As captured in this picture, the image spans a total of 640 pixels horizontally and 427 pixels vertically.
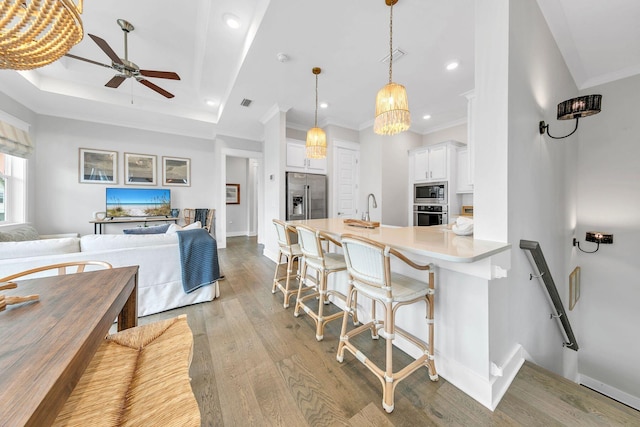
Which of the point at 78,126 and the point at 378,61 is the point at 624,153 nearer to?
the point at 378,61

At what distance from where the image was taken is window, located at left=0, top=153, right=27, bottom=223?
3.48 m

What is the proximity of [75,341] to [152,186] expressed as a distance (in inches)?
219

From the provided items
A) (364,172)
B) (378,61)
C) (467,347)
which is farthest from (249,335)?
(364,172)

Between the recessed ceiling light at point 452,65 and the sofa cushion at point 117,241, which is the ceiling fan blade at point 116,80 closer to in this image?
the sofa cushion at point 117,241

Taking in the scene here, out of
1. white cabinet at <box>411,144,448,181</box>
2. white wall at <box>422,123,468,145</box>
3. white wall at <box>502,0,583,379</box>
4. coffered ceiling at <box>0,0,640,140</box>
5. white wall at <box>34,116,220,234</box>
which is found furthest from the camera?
white wall at <box>422,123,468,145</box>

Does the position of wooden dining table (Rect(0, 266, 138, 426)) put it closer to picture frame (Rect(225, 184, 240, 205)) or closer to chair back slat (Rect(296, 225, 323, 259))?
chair back slat (Rect(296, 225, 323, 259))

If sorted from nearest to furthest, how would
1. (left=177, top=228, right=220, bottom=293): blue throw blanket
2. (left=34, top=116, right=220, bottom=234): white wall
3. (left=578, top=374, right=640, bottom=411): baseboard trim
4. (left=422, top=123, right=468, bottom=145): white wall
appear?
(left=177, top=228, right=220, bottom=293): blue throw blanket, (left=578, top=374, right=640, bottom=411): baseboard trim, (left=34, top=116, right=220, bottom=234): white wall, (left=422, top=123, right=468, bottom=145): white wall

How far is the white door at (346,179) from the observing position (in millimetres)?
4840

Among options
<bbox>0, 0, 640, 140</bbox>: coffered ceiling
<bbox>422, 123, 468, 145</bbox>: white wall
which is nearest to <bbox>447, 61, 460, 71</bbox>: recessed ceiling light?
<bbox>0, 0, 640, 140</bbox>: coffered ceiling

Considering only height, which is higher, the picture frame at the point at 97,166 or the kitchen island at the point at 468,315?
the picture frame at the point at 97,166

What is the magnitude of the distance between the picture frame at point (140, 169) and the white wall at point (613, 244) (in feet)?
24.7

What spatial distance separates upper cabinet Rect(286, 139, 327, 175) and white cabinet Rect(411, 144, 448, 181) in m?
2.07

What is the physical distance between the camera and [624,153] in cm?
281

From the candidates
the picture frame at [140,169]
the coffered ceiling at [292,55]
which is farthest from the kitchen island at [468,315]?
the picture frame at [140,169]
